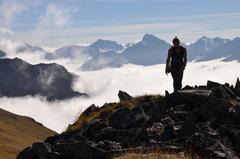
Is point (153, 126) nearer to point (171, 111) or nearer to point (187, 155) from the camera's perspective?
point (171, 111)

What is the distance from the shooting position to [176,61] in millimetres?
32969

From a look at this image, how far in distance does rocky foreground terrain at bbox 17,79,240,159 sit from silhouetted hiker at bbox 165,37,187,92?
3271 mm

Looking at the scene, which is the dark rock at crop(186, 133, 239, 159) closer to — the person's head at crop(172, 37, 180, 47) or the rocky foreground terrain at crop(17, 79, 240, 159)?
the rocky foreground terrain at crop(17, 79, 240, 159)

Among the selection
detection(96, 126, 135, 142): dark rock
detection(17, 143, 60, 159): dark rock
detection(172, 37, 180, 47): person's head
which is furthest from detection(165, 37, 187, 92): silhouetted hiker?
detection(17, 143, 60, 159): dark rock

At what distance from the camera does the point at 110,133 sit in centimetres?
2708

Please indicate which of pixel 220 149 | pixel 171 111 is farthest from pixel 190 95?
pixel 220 149

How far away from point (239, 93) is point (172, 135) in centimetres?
1057

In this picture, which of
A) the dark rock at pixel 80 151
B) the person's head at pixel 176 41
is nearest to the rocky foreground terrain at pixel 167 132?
the dark rock at pixel 80 151

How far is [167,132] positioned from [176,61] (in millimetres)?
9474

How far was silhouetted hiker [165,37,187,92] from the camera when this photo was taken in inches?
1283

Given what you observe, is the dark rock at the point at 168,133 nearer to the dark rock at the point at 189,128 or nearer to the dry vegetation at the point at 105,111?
the dark rock at the point at 189,128

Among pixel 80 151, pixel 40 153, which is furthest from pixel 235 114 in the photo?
pixel 40 153

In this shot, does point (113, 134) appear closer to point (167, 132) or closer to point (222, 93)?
point (167, 132)

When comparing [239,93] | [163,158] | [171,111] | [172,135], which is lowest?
[163,158]
